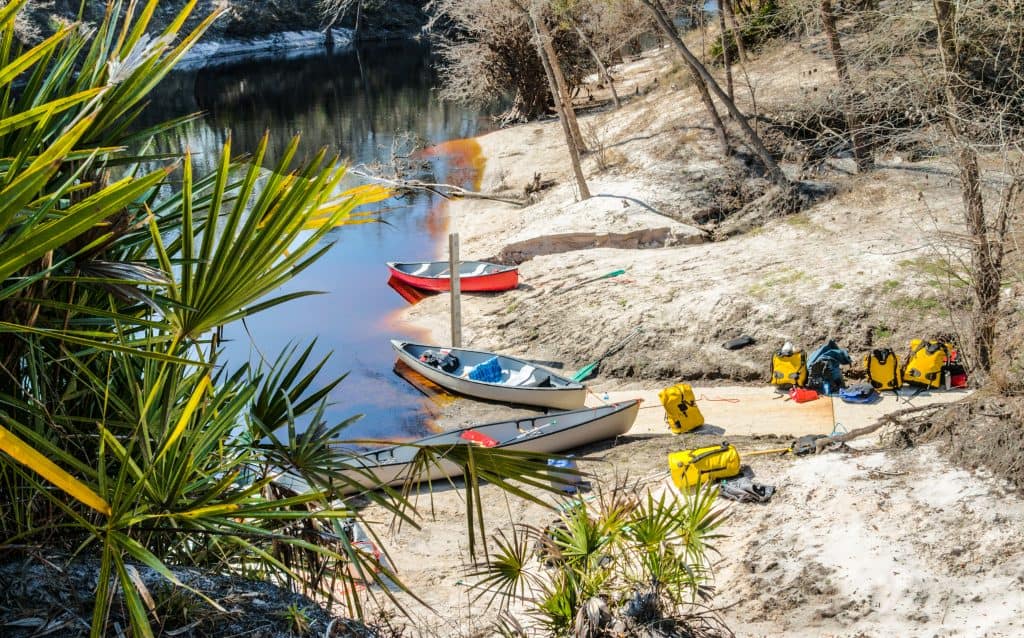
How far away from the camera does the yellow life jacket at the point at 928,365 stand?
522 inches

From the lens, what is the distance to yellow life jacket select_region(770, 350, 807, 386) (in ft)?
46.9

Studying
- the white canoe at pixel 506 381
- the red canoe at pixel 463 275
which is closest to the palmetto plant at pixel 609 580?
the white canoe at pixel 506 381

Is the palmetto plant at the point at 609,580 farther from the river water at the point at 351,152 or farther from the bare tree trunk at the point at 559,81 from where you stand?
the bare tree trunk at the point at 559,81

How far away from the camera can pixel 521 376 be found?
55.1ft

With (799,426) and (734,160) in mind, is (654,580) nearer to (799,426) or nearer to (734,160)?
(799,426)

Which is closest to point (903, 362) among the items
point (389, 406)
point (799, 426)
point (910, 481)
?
point (799, 426)

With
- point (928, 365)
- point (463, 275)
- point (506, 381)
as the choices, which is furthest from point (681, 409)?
point (463, 275)

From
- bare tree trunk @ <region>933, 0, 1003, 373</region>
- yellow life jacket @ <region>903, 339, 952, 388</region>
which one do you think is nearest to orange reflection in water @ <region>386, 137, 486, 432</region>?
yellow life jacket @ <region>903, 339, 952, 388</region>

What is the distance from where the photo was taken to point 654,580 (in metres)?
5.65

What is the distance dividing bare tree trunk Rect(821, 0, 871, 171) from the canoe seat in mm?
7186

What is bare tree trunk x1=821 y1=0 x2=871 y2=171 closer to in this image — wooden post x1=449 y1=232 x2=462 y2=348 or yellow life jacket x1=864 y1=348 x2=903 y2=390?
A: yellow life jacket x1=864 y1=348 x2=903 y2=390

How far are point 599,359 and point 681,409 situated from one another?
392 cm

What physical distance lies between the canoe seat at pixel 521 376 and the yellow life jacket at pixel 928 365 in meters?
6.18

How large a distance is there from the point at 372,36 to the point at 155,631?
72954 millimetres
